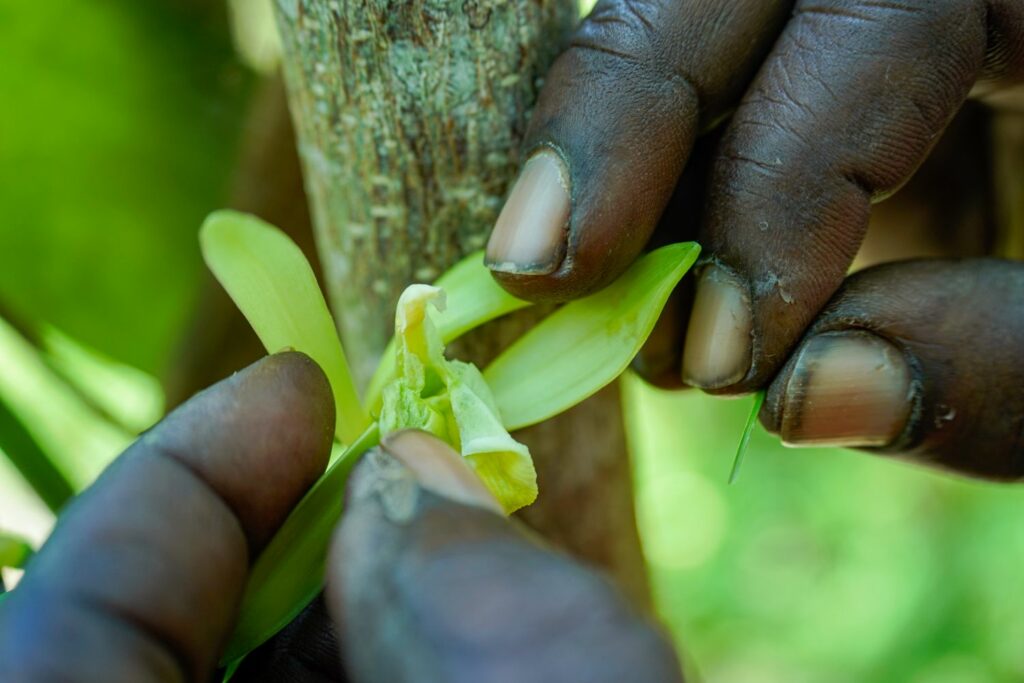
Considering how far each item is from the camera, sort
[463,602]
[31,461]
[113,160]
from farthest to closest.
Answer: [113,160] < [31,461] < [463,602]

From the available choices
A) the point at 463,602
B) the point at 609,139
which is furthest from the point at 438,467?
the point at 609,139

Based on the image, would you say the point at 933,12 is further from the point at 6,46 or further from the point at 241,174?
the point at 6,46

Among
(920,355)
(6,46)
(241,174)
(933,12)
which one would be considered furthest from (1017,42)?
(6,46)

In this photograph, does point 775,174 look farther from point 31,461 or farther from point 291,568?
point 31,461

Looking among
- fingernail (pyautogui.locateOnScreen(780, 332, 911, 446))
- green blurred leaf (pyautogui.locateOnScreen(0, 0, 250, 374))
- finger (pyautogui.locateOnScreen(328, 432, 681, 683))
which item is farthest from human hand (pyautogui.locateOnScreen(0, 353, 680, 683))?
green blurred leaf (pyautogui.locateOnScreen(0, 0, 250, 374))

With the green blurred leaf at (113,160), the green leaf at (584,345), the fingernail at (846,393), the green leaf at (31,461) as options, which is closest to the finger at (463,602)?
the green leaf at (584,345)

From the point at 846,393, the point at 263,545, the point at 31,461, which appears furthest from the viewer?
the point at 31,461

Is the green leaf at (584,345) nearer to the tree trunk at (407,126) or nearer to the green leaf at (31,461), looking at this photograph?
the tree trunk at (407,126)
